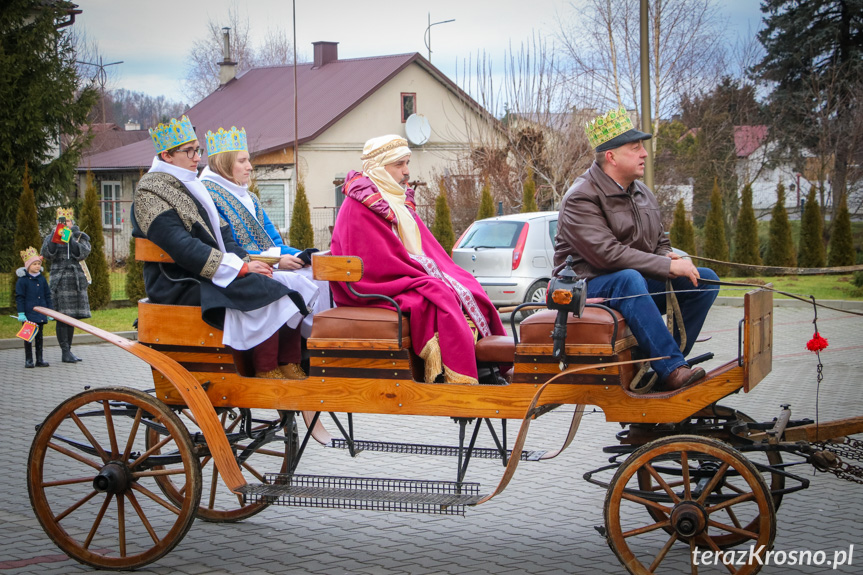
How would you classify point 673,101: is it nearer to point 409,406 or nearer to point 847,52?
point 847,52

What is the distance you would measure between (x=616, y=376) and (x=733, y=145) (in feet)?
109

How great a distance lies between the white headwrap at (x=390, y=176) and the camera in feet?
16.5

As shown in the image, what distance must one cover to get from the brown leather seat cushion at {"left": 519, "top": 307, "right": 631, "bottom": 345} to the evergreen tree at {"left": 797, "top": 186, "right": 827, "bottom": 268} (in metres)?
23.0

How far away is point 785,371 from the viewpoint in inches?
424

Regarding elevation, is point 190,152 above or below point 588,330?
above

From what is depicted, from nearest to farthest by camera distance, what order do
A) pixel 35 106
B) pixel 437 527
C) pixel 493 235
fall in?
pixel 437 527 → pixel 493 235 → pixel 35 106

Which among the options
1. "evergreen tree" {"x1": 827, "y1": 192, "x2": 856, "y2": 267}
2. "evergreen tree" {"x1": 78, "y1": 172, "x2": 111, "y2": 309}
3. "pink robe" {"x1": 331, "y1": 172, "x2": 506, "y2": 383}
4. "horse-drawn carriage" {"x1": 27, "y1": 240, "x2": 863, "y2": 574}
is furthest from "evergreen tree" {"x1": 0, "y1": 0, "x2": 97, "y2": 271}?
"evergreen tree" {"x1": 827, "y1": 192, "x2": 856, "y2": 267}

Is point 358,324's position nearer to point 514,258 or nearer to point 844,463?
point 844,463

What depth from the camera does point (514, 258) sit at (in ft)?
48.4

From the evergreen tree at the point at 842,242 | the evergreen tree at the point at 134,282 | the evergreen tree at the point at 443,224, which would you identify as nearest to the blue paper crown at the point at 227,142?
the evergreen tree at the point at 134,282

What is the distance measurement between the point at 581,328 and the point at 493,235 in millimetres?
10960

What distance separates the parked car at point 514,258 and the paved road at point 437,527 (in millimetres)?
6278

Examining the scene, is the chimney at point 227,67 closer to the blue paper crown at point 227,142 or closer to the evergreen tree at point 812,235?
the evergreen tree at point 812,235

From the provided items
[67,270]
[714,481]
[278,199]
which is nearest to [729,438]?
[714,481]
